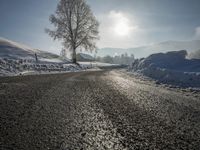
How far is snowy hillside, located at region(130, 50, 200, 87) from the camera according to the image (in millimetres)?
14759

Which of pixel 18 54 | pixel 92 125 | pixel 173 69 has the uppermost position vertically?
pixel 18 54

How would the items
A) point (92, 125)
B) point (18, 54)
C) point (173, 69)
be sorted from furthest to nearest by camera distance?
1. point (18, 54)
2. point (173, 69)
3. point (92, 125)

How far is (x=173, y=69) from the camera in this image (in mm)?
20906

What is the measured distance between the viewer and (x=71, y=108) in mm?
6312

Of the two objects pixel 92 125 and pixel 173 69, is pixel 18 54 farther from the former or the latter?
pixel 92 125

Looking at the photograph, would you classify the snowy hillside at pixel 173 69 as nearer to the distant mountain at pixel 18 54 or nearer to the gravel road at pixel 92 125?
the gravel road at pixel 92 125

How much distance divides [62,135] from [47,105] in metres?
2.52

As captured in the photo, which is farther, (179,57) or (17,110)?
(179,57)

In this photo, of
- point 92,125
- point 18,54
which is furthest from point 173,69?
point 18,54

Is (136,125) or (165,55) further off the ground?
(165,55)

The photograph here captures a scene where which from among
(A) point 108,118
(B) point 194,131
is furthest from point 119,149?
(B) point 194,131

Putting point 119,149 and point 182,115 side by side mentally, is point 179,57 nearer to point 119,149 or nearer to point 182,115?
point 182,115

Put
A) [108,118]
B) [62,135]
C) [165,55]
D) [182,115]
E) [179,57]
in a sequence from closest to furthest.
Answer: [62,135] → [108,118] → [182,115] → [179,57] → [165,55]

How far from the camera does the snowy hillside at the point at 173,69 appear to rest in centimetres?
1476
